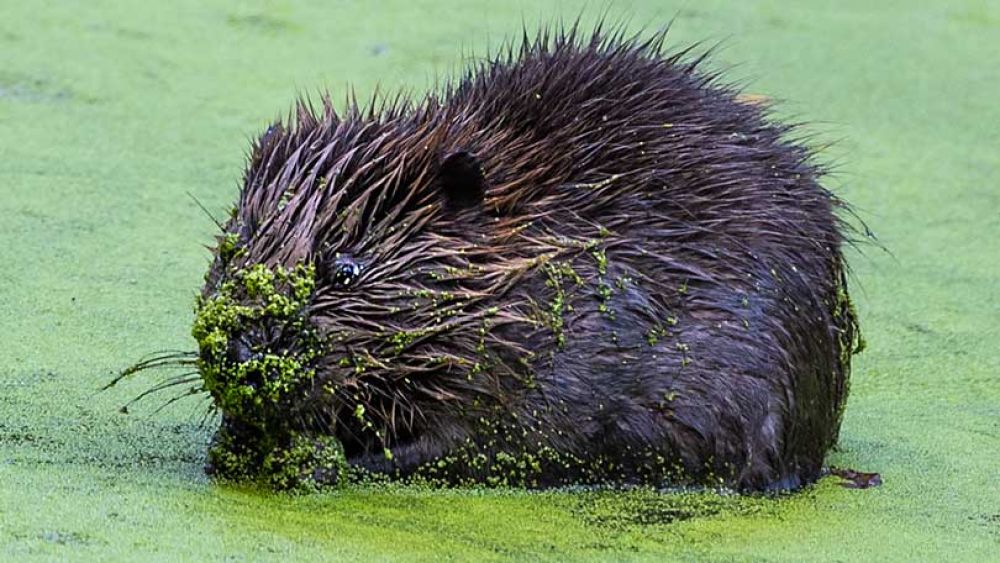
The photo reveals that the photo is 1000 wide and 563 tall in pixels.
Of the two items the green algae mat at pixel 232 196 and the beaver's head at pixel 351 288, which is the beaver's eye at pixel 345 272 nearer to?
the beaver's head at pixel 351 288

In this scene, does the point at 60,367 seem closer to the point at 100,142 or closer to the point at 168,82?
the point at 100,142

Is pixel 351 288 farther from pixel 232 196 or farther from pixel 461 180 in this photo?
pixel 232 196

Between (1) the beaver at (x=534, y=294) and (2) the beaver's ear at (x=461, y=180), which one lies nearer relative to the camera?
(1) the beaver at (x=534, y=294)

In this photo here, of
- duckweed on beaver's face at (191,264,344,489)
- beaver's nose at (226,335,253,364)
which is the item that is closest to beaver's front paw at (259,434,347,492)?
duckweed on beaver's face at (191,264,344,489)

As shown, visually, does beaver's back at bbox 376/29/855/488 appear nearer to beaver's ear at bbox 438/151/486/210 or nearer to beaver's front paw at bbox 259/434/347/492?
beaver's ear at bbox 438/151/486/210

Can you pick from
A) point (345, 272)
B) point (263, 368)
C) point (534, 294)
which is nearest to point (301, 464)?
point (263, 368)

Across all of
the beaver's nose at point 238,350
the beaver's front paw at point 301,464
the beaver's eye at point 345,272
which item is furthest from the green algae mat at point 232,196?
the beaver's eye at point 345,272
